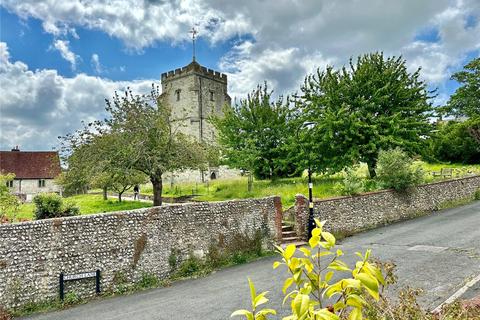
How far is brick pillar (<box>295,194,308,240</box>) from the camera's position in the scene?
1619 centimetres

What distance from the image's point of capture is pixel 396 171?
20.3 metres

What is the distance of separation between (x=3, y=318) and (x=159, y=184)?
13.0 meters

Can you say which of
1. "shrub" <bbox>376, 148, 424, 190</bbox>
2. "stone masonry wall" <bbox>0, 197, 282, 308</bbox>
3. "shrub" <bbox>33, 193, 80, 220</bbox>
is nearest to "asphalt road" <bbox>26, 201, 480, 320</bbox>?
"stone masonry wall" <bbox>0, 197, 282, 308</bbox>

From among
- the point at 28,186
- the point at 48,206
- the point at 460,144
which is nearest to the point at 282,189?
the point at 48,206

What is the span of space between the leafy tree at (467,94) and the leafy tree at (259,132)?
25.7 meters

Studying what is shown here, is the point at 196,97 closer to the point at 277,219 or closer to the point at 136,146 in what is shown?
the point at 136,146

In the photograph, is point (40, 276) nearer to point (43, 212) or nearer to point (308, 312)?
point (43, 212)

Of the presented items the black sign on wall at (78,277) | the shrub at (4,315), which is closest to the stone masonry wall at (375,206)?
the black sign on wall at (78,277)

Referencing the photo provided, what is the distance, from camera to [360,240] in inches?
629

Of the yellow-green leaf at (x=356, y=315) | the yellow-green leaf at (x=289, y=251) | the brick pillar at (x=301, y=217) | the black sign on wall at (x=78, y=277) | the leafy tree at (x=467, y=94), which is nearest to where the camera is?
the yellow-green leaf at (x=356, y=315)

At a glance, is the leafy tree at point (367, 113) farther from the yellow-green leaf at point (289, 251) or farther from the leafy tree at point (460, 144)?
the yellow-green leaf at point (289, 251)

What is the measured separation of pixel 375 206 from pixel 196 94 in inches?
1293

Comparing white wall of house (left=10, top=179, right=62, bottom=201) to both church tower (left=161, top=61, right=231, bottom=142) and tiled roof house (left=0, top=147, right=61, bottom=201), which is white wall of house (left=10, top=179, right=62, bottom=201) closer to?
tiled roof house (left=0, top=147, right=61, bottom=201)

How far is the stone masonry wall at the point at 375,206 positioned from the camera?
16656 millimetres
